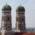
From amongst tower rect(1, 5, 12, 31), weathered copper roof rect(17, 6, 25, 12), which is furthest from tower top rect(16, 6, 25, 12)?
tower rect(1, 5, 12, 31)

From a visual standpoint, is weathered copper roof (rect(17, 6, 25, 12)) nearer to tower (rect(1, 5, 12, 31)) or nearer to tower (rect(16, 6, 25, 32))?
tower (rect(16, 6, 25, 32))

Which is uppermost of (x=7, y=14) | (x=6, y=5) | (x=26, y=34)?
(x=6, y=5)

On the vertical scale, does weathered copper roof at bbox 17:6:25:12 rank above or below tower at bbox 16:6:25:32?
above

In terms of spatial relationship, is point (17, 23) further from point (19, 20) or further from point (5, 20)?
point (5, 20)

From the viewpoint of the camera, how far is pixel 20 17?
3379mm

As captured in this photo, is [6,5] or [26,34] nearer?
[26,34]

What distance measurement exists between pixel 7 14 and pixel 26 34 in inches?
28.3

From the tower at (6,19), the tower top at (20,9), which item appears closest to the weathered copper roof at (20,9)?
the tower top at (20,9)

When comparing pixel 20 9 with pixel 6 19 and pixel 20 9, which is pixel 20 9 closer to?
pixel 20 9

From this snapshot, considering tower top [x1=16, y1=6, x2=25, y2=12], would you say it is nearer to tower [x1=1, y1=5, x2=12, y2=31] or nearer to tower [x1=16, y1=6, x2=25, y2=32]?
tower [x1=16, y1=6, x2=25, y2=32]

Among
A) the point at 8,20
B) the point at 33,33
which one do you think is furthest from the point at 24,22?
the point at 33,33

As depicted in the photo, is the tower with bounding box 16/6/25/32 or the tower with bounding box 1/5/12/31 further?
the tower with bounding box 16/6/25/32

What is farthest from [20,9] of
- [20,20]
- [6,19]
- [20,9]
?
[6,19]

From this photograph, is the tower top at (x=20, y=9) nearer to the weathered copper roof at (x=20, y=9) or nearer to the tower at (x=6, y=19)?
the weathered copper roof at (x=20, y=9)
